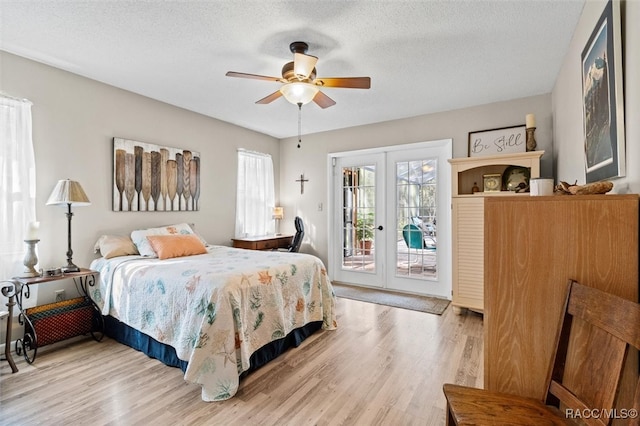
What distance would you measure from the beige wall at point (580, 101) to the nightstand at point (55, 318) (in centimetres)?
378

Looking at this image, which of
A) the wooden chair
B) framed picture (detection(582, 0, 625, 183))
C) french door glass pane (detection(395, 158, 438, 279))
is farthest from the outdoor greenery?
the wooden chair

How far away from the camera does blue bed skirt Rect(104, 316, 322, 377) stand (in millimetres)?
2330

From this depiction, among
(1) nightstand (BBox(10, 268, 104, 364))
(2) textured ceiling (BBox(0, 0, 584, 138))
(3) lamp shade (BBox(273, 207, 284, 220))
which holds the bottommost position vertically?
(1) nightstand (BBox(10, 268, 104, 364))

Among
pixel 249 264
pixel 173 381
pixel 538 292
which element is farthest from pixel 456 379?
pixel 173 381

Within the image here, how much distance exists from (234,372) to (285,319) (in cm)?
64

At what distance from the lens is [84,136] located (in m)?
3.03

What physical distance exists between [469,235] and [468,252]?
19 cm

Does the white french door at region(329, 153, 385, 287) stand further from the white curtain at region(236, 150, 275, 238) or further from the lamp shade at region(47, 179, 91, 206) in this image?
the lamp shade at region(47, 179, 91, 206)

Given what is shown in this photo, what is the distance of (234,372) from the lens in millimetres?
2002

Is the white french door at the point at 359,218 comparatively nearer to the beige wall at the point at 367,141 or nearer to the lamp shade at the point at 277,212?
the beige wall at the point at 367,141

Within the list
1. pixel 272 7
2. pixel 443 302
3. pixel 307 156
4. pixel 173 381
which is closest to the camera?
pixel 272 7

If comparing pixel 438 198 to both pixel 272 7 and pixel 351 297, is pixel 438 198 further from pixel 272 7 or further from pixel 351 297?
pixel 272 7

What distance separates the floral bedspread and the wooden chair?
141 cm

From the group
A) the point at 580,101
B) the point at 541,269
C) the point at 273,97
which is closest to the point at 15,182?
the point at 273,97
